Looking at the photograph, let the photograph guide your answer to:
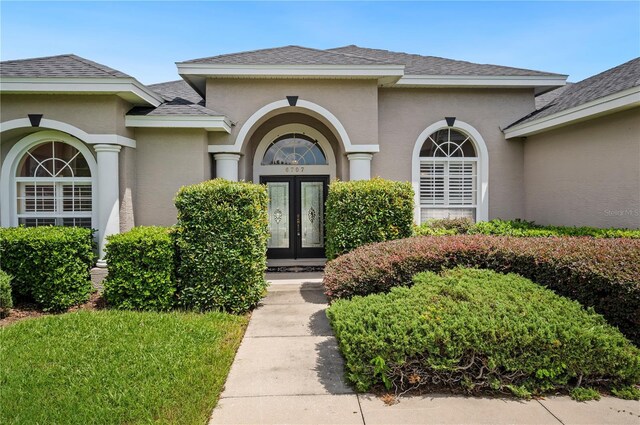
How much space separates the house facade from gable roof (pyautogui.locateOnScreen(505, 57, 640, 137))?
42mm

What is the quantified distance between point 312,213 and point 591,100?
286 inches

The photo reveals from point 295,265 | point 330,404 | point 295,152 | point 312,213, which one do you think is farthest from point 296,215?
point 330,404

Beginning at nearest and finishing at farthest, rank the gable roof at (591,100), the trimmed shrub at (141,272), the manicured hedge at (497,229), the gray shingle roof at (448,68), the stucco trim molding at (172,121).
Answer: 1. the trimmed shrub at (141,272)
2. the gable roof at (591,100)
3. the manicured hedge at (497,229)
4. the stucco trim molding at (172,121)
5. the gray shingle roof at (448,68)

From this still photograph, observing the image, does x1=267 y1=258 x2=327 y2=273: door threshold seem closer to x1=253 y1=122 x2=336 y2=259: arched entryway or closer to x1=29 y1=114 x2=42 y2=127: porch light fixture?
x1=253 y1=122 x2=336 y2=259: arched entryway

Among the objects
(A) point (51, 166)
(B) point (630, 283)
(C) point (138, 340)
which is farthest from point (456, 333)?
(A) point (51, 166)

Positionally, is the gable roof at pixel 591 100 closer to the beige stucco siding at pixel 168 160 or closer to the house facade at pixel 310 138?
the house facade at pixel 310 138

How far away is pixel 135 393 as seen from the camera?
4008 millimetres

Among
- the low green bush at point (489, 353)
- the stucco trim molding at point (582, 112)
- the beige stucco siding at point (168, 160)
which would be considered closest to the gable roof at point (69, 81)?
the beige stucco siding at point (168, 160)

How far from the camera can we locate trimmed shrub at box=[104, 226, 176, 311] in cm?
675

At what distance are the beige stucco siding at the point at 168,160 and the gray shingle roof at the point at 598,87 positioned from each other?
28.0 feet

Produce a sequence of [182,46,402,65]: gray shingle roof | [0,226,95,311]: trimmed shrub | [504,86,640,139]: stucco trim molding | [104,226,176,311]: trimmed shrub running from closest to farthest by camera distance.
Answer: [104,226,176,311]: trimmed shrub → [0,226,95,311]: trimmed shrub → [504,86,640,139]: stucco trim molding → [182,46,402,65]: gray shingle roof

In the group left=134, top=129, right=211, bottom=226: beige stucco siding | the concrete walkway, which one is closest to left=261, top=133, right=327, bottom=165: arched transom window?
left=134, top=129, right=211, bottom=226: beige stucco siding

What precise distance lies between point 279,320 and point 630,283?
15.9 ft

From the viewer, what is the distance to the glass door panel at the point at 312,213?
11711 millimetres
